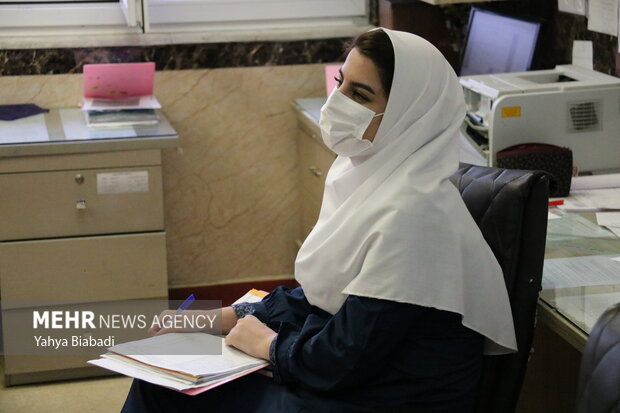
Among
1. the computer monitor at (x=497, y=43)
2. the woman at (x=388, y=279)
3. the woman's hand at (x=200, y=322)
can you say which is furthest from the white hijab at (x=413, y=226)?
the computer monitor at (x=497, y=43)

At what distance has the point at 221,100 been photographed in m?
3.54

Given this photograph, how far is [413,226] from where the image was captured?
158 centimetres

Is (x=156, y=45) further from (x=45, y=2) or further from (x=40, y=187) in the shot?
(x=40, y=187)

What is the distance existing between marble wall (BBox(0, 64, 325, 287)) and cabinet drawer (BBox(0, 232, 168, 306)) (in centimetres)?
59

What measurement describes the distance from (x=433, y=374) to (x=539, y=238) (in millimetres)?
331

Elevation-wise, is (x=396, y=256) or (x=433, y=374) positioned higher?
(x=396, y=256)

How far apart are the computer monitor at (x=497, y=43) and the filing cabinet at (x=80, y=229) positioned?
1136 millimetres

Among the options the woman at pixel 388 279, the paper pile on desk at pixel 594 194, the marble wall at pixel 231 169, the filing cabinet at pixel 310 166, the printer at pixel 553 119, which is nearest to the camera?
the woman at pixel 388 279

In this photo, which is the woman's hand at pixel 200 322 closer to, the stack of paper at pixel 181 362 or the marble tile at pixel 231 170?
the stack of paper at pixel 181 362

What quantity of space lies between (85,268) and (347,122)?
60.4 inches

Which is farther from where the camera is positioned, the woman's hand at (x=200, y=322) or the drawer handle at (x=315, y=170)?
the drawer handle at (x=315, y=170)

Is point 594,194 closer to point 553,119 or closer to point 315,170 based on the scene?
point 553,119

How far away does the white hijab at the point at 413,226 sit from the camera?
1575mm

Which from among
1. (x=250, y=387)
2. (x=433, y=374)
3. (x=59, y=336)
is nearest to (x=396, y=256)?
(x=433, y=374)
